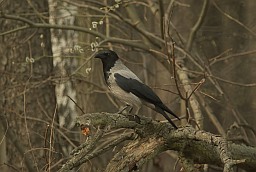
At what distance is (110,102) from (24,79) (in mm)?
1332

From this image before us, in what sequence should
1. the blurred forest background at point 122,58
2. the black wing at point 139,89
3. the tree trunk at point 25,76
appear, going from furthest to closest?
1. the tree trunk at point 25,76
2. the blurred forest background at point 122,58
3. the black wing at point 139,89

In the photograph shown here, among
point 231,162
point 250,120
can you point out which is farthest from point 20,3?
point 231,162

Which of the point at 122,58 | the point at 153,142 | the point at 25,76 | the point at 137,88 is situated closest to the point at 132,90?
the point at 137,88

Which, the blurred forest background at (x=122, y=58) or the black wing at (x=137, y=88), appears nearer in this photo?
the black wing at (x=137, y=88)

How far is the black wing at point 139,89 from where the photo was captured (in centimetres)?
665

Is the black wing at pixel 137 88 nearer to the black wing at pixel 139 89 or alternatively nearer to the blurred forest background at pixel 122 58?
the black wing at pixel 139 89

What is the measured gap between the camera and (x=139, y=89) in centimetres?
672

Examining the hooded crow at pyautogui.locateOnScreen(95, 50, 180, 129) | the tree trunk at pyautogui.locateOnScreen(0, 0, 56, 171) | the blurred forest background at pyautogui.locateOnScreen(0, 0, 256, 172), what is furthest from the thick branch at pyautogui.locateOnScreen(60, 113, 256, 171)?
the tree trunk at pyautogui.locateOnScreen(0, 0, 56, 171)

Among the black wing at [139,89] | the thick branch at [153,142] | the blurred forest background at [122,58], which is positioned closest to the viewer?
the thick branch at [153,142]

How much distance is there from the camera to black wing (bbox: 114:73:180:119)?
6.65 meters

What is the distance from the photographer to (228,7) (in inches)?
408

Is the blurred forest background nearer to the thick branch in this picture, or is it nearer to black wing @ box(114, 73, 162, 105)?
black wing @ box(114, 73, 162, 105)

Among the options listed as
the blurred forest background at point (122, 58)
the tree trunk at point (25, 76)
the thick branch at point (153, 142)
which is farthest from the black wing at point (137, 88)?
the tree trunk at point (25, 76)

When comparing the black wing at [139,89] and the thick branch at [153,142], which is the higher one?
the black wing at [139,89]
